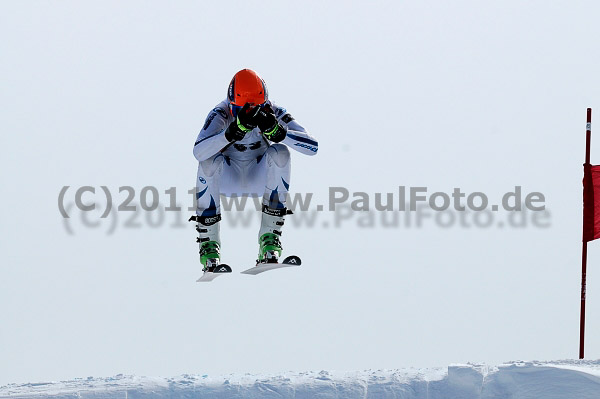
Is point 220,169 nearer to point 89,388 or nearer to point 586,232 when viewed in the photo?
point 89,388

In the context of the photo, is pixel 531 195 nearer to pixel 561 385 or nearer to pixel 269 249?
pixel 561 385

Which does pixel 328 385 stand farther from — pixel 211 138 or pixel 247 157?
pixel 211 138

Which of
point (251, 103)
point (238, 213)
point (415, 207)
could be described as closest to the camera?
point (251, 103)

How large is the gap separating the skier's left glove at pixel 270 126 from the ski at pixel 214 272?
1.75 m

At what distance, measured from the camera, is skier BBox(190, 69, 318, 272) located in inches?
519

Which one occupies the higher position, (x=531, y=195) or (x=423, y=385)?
(x=531, y=195)

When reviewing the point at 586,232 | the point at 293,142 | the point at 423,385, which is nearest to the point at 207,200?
the point at 293,142

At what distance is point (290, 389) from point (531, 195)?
16.8 ft

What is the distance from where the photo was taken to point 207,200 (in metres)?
13.8

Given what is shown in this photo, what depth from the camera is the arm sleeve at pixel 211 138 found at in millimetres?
13281

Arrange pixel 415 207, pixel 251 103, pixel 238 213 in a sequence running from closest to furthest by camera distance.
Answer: pixel 251 103 → pixel 238 213 → pixel 415 207

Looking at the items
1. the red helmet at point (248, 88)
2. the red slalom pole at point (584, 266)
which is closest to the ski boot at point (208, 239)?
the red helmet at point (248, 88)

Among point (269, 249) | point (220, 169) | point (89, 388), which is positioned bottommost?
point (89, 388)

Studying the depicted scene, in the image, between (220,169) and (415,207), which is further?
(415,207)
